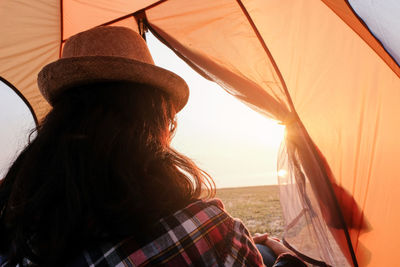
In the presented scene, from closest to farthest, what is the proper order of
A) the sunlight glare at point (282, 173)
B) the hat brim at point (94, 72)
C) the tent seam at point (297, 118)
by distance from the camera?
the hat brim at point (94, 72)
the tent seam at point (297, 118)
the sunlight glare at point (282, 173)

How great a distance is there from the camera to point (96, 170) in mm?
796

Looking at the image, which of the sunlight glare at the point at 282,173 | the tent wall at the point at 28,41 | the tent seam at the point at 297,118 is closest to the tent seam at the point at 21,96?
the tent wall at the point at 28,41

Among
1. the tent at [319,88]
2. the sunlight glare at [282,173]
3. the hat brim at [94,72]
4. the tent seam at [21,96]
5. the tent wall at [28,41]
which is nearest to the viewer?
the hat brim at [94,72]

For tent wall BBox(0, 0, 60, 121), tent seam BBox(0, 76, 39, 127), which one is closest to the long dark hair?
tent wall BBox(0, 0, 60, 121)

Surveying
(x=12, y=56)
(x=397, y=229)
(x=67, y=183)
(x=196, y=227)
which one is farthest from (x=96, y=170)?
(x=12, y=56)

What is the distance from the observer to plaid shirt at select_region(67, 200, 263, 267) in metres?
0.69

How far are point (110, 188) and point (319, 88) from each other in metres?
1.31

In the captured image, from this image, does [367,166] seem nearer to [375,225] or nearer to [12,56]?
[375,225]

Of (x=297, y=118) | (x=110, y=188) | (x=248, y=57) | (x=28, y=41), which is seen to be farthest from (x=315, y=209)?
(x=28, y=41)

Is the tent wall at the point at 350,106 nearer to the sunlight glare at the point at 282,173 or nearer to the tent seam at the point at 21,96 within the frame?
the sunlight glare at the point at 282,173

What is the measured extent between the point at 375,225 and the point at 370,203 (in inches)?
4.9

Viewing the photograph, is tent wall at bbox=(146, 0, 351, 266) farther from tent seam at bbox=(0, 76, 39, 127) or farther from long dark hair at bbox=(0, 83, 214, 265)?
tent seam at bbox=(0, 76, 39, 127)

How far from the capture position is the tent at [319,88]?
1363mm

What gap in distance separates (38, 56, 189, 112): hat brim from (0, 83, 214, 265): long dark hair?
3cm
